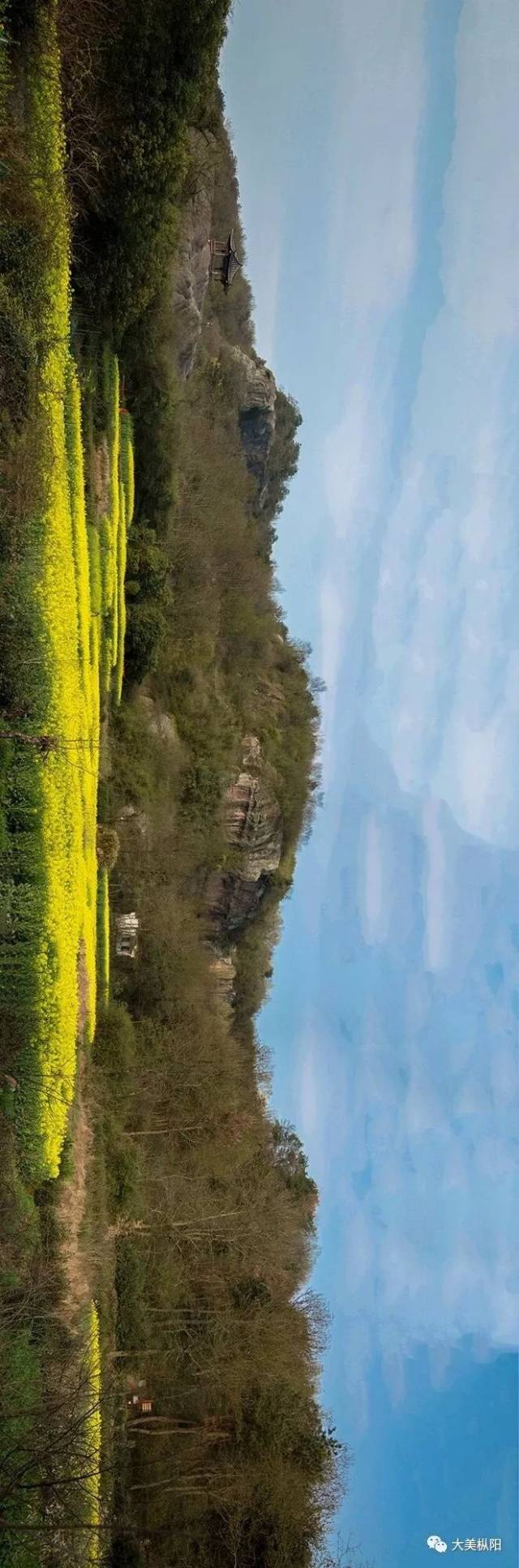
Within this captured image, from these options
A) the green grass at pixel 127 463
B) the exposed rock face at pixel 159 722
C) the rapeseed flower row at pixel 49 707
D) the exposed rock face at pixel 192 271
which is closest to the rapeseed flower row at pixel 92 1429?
the rapeseed flower row at pixel 49 707

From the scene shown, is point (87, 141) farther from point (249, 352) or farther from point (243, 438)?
point (249, 352)

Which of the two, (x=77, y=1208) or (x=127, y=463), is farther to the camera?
(x=127, y=463)

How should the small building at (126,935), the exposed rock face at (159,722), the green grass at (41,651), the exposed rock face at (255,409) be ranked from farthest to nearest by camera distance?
the exposed rock face at (255,409) < the exposed rock face at (159,722) < the small building at (126,935) < the green grass at (41,651)

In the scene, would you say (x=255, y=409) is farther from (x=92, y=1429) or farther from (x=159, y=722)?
(x=92, y=1429)

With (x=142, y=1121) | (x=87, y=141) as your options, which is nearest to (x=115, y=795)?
(x=142, y=1121)

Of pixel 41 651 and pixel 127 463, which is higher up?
pixel 127 463

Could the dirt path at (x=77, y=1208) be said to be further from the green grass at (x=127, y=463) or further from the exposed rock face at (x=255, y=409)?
the exposed rock face at (x=255, y=409)

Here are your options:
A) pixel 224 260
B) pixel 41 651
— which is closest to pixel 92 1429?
pixel 41 651
